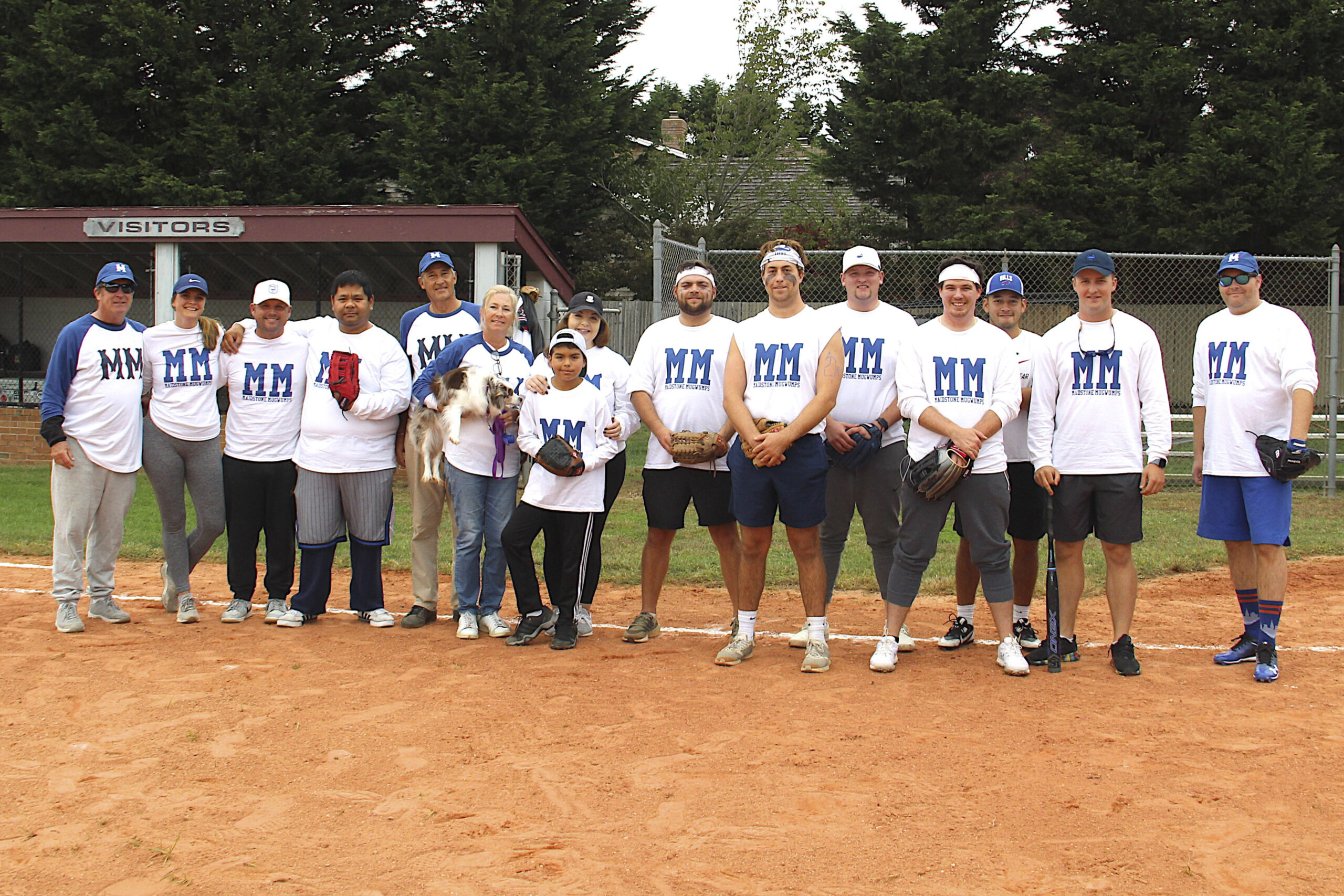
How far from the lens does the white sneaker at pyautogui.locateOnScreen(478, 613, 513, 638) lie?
6027 mm

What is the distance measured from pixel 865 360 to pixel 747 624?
1.52 m

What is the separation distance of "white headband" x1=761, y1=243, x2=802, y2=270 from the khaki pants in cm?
216

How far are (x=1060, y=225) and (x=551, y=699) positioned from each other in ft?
57.1

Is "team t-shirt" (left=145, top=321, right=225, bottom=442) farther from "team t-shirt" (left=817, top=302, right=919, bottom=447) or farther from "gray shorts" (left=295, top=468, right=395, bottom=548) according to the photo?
"team t-shirt" (left=817, top=302, right=919, bottom=447)

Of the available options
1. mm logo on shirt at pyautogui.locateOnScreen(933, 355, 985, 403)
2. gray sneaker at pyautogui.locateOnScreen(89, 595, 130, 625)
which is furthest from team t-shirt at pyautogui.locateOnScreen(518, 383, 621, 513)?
gray sneaker at pyautogui.locateOnScreen(89, 595, 130, 625)

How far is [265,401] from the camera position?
621cm

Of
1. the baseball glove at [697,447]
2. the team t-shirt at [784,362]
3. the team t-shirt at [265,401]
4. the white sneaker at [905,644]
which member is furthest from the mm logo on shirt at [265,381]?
the white sneaker at [905,644]

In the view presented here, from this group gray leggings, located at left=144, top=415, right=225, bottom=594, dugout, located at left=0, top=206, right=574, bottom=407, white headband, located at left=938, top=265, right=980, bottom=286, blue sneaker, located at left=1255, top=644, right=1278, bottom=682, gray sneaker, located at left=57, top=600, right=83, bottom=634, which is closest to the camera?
blue sneaker, located at left=1255, top=644, right=1278, bottom=682

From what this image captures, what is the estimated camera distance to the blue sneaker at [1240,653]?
18.3 ft

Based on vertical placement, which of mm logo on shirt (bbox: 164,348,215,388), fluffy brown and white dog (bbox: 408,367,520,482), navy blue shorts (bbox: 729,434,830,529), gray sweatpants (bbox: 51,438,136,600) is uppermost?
mm logo on shirt (bbox: 164,348,215,388)

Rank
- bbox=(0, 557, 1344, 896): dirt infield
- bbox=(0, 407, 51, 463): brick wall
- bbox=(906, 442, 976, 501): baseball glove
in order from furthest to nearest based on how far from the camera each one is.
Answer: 1. bbox=(0, 407, 51, 463): brick wall
2. bbox=(906, 442, 976, 501): baseball glove
3. bbox=(0, 557, 1344, 896): dirt infield

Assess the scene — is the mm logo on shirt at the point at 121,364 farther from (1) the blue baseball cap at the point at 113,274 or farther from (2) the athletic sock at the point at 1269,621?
(2) the athletic sock at the point at 1269,621

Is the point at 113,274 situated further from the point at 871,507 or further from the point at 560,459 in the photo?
the point at 871,507

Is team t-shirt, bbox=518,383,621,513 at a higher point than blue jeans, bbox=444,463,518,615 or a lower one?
higher
